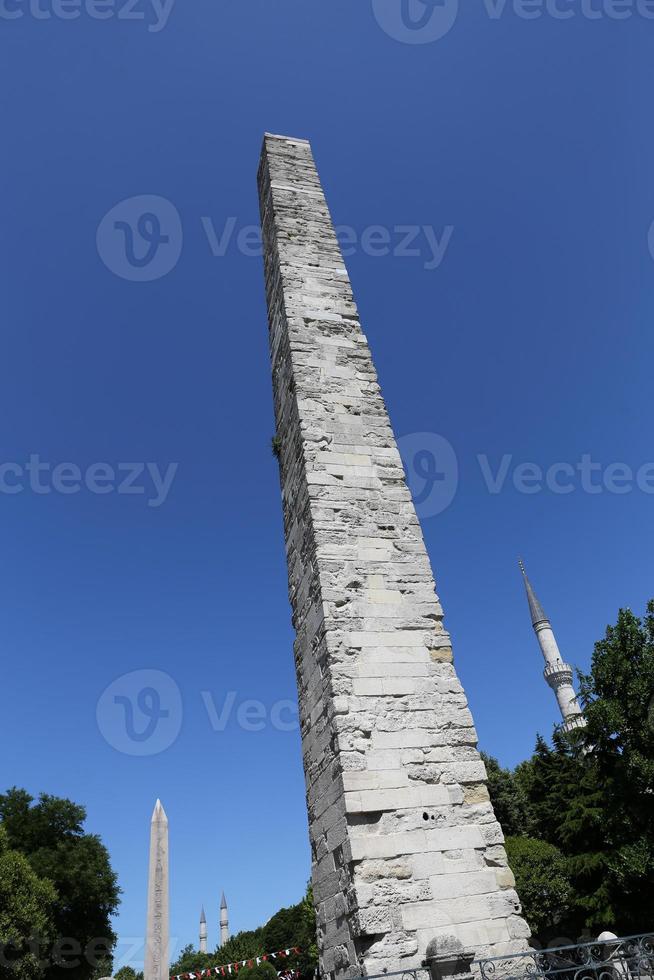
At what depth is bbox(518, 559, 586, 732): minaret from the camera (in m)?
47.8

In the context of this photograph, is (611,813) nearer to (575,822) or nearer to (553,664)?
(575,822)

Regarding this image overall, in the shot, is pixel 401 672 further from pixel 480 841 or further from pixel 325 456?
pixel 325 456

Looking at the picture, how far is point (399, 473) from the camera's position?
7367mm

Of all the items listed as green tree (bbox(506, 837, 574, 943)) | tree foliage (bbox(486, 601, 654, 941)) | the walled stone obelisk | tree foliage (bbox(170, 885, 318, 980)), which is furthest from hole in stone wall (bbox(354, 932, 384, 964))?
tree foliage (bbox(170, 885, 318, 980))

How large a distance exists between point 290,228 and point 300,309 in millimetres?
1807

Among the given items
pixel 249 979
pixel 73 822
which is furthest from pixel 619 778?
pixel 249 979

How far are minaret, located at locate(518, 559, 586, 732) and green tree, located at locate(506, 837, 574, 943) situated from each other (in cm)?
1867

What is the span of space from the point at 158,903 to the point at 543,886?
67.9ft

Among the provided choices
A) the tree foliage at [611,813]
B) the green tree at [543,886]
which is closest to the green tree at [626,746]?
the tree foliage at [611,813]

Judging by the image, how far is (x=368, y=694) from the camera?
5773 mm

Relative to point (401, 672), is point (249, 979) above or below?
below

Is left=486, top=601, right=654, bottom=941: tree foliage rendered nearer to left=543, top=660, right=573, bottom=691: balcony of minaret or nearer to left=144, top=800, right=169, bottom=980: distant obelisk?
left=144, top=800, right=169, bottom=980: distant obelisk

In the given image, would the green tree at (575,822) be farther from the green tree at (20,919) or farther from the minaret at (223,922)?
the minaret at (223,922)

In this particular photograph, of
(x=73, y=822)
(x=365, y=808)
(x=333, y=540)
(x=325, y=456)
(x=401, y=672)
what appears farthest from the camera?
(x=73, y=822)
